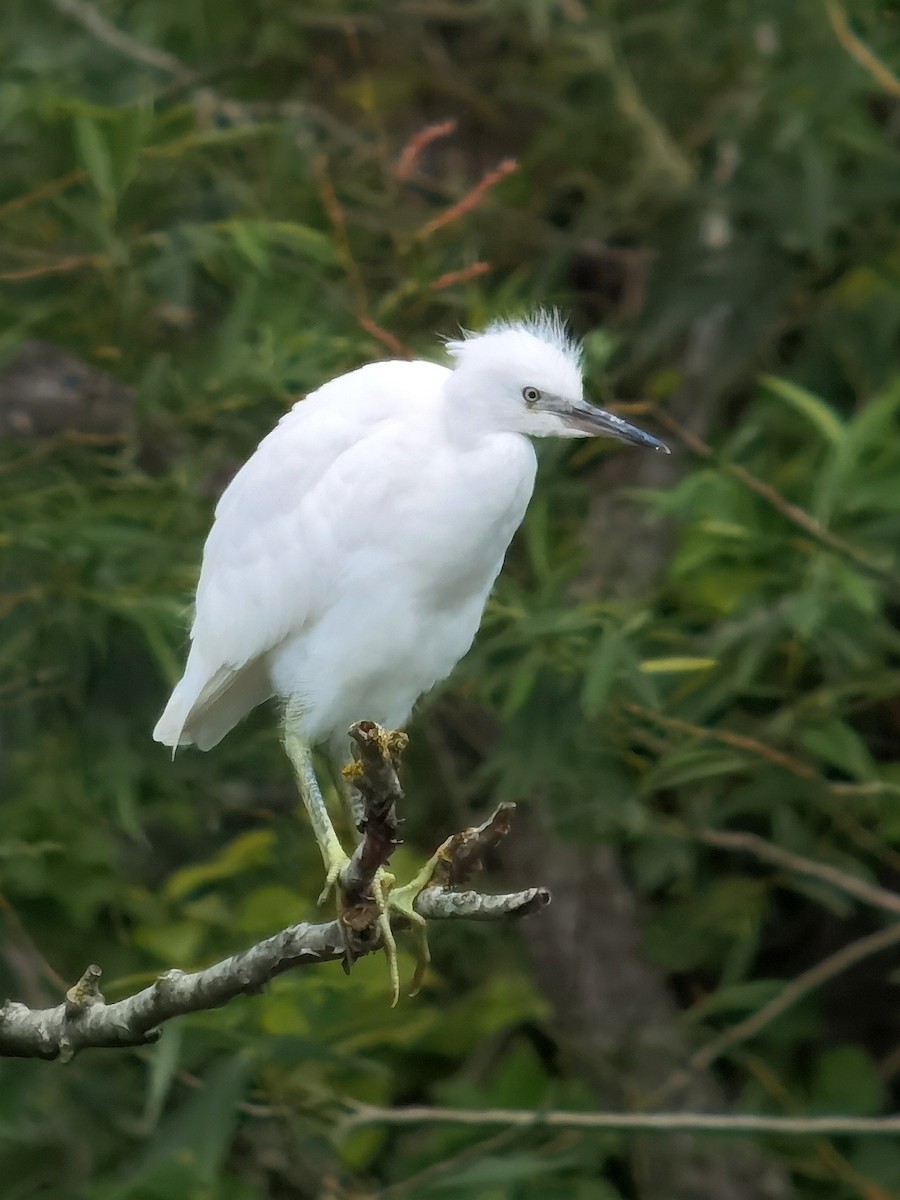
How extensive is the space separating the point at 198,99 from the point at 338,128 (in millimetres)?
287

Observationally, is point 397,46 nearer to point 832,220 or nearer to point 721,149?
point 721,149

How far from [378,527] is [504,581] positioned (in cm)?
72

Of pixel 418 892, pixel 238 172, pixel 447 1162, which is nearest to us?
pixel 418 892

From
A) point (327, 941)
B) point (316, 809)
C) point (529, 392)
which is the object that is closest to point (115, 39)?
point (529, 392)

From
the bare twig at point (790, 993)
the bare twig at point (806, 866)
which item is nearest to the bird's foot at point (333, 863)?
the bare twig at point (806, 866)

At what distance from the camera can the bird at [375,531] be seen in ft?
6.74

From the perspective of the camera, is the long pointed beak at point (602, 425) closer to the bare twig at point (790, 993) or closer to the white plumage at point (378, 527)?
the white plumage at point (378, 527)

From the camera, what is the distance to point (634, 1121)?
274cm

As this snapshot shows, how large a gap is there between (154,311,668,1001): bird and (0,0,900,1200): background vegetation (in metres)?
0.38

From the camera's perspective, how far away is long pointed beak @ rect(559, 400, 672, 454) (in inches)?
79.1

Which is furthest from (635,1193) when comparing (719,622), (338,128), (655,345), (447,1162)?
(338,128)

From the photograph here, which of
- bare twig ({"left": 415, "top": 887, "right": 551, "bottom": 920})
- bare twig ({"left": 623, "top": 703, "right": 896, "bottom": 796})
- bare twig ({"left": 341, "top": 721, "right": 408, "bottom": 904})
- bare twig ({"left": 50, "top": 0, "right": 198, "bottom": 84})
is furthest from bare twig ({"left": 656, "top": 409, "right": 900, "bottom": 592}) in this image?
bare twig ({"left": 50, "top": 0, "right": 198, "bottom": 84})

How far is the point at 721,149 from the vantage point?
3361mm

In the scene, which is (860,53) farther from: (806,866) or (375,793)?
(375,793)
